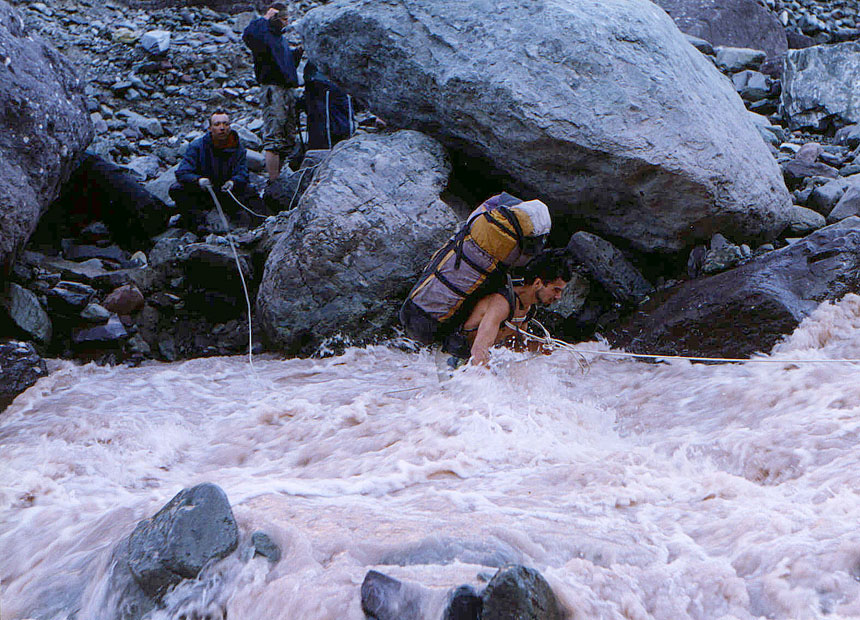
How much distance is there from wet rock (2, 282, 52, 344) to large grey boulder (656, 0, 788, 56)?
9498 mm

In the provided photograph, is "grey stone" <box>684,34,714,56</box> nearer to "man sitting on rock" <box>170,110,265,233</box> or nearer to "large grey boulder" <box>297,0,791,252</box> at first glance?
"large grey boulder" <box>297,0,791,252</box>

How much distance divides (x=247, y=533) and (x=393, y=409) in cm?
219

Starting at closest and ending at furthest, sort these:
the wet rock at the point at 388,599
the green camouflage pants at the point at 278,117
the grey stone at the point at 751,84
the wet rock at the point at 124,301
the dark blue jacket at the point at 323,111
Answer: the wet rock at the point at 388,599 → the wet rock at the point at 124,301 → the dark blue jacket at the point at 323,111 → the green camouflage pants at the point at 278,117 → the grey stone at the point at 751,84

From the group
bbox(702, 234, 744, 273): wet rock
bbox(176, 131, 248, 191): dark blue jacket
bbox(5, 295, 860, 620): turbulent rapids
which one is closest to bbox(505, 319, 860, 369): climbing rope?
bbox(5, 295, 860, 620): turbulent rapids

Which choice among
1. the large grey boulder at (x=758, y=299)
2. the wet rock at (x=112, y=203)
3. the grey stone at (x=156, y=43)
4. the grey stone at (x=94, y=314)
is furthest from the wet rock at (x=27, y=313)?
the grey stone at (x=156, y=43)

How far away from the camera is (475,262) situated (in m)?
5.10

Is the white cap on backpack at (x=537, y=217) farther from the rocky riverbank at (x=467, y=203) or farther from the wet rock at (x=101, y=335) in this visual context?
the wet rock at (x=101, y=335)


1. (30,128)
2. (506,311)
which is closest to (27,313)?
(30,128)

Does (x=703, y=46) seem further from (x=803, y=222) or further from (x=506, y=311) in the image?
(x=506, y=311)

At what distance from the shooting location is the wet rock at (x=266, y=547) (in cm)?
272

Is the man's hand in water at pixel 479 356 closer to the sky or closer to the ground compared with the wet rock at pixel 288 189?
closer to the ground

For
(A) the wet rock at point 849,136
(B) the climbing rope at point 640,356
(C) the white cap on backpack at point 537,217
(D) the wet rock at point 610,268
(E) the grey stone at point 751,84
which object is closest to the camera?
(B) the climbing rope at point 640,356

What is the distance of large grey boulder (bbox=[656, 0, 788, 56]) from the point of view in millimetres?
11078

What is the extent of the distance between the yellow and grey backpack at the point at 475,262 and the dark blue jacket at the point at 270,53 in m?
4.12
